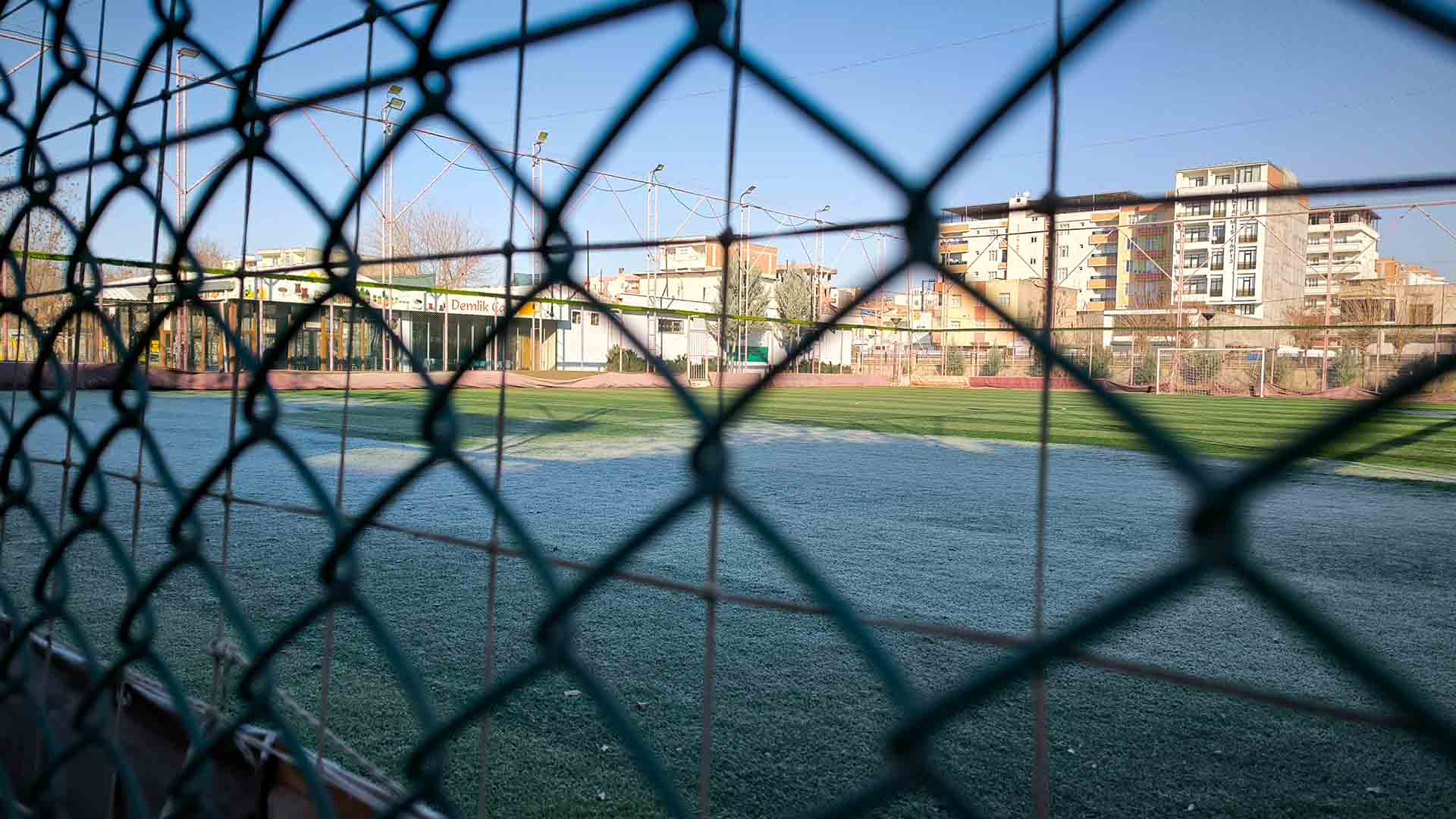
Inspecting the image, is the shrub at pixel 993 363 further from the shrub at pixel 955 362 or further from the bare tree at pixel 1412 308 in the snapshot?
the bare tree at pixel 1412 308

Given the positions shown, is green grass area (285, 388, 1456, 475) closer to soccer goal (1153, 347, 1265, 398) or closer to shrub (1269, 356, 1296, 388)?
shrub (1269, 356, 1296, 388)

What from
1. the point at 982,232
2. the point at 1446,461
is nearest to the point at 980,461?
the point at 1446,461

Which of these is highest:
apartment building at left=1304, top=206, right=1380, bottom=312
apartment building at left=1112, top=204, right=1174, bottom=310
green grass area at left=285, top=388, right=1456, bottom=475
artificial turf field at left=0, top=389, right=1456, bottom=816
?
apartment building at left=1112, top=204, right=1174, bottom=310

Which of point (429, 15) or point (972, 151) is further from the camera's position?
point (429, 15)

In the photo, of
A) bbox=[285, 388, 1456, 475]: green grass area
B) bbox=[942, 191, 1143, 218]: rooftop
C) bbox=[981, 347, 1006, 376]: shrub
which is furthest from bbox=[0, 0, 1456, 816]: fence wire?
bbox=[981, 347, 1006, 376]: shrub

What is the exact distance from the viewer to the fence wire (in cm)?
27

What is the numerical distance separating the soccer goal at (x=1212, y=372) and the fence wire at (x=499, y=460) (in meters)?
22.2

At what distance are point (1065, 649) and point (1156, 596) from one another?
3cm

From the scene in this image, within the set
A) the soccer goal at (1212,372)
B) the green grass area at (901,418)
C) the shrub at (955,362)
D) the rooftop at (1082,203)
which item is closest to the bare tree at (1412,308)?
the green grass area at (901,418)

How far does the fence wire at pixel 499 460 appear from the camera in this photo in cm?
27

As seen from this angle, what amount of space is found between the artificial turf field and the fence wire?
0.03 metres

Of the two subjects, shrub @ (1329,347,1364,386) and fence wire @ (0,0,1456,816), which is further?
shrub @ (1329,347,1364,386)

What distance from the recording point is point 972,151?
34 cm

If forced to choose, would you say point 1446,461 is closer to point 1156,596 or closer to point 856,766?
point 856,766
